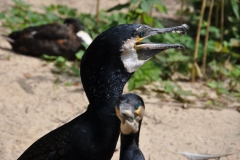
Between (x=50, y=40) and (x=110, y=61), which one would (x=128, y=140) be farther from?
(x=50, y=40)

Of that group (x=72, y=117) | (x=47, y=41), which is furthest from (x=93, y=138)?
(x=47, y=41)

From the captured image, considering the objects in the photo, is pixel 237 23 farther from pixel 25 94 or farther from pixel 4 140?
pixel 4 140

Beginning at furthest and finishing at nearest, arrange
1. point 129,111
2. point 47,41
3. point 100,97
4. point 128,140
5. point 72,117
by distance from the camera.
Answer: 1. point 47,41
2. point 72,117
3. point 100,97
4. point 128,140
5. point 129,111

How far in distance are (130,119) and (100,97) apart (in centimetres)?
33

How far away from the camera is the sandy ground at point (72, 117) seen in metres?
4.06

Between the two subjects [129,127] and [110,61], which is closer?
[129,127]

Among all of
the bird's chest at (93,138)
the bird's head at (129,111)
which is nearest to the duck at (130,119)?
the bird's head at (129,111)

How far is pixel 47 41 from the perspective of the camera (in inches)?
240

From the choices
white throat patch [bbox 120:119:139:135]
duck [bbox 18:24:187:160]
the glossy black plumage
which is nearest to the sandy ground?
the glossy black plumage

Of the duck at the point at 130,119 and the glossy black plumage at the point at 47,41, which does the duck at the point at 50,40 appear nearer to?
the glossy black plumage at the point at 47,41

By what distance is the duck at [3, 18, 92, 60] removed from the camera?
6028 millimetres

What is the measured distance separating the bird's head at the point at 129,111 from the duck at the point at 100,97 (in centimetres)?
21

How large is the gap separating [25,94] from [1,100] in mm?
283

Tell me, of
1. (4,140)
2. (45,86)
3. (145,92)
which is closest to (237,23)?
(145,92)
